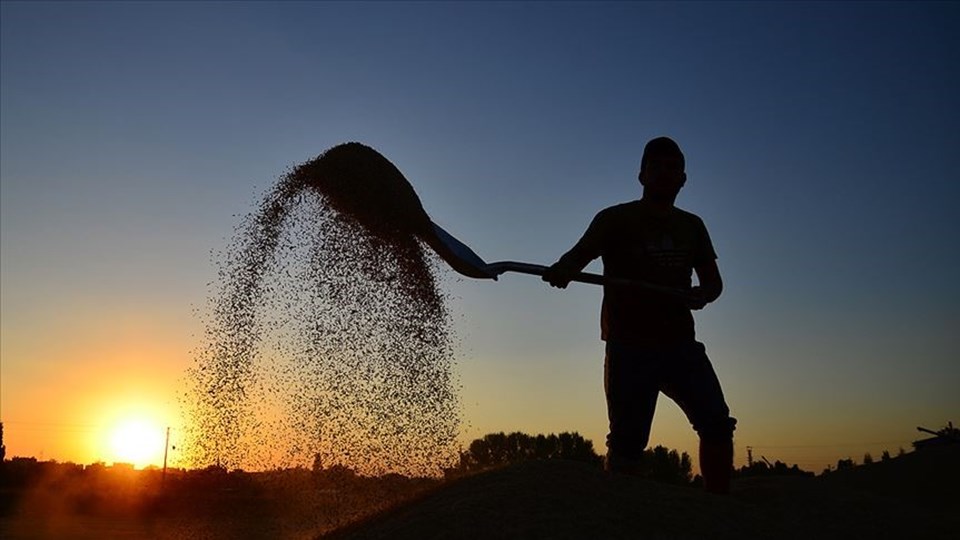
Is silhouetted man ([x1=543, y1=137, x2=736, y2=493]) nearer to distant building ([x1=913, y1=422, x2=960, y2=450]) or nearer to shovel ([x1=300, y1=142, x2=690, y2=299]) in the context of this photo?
shovel ([x1=300, y1=142, x2=690, y2=299])

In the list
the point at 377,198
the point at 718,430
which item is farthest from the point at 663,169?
the point at 377,198

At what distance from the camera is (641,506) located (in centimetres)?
303

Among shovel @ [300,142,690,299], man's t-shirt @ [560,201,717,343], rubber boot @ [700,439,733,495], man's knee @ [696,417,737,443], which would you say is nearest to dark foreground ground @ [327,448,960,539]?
rubber boot @ [700,439,733,495]

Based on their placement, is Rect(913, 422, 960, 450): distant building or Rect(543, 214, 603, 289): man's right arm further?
Rect(913, 422, 960, 450): distant building

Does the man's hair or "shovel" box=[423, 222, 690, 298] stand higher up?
Answer: the man's hair

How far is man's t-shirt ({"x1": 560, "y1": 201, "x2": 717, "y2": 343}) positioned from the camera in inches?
163

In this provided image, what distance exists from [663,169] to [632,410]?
1.31 m

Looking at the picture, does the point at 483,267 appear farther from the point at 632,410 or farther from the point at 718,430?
the point at 718,430

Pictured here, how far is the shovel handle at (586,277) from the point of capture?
13.6ft

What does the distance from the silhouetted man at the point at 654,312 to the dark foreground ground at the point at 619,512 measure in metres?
0.41

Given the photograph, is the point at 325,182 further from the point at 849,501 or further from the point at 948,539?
the point at 948,539

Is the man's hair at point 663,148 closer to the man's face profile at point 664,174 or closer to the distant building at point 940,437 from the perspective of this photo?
the man's face profile at point 664,174

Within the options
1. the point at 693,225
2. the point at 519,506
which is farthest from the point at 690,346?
the point at 519,506

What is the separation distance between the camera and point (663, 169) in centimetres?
438
